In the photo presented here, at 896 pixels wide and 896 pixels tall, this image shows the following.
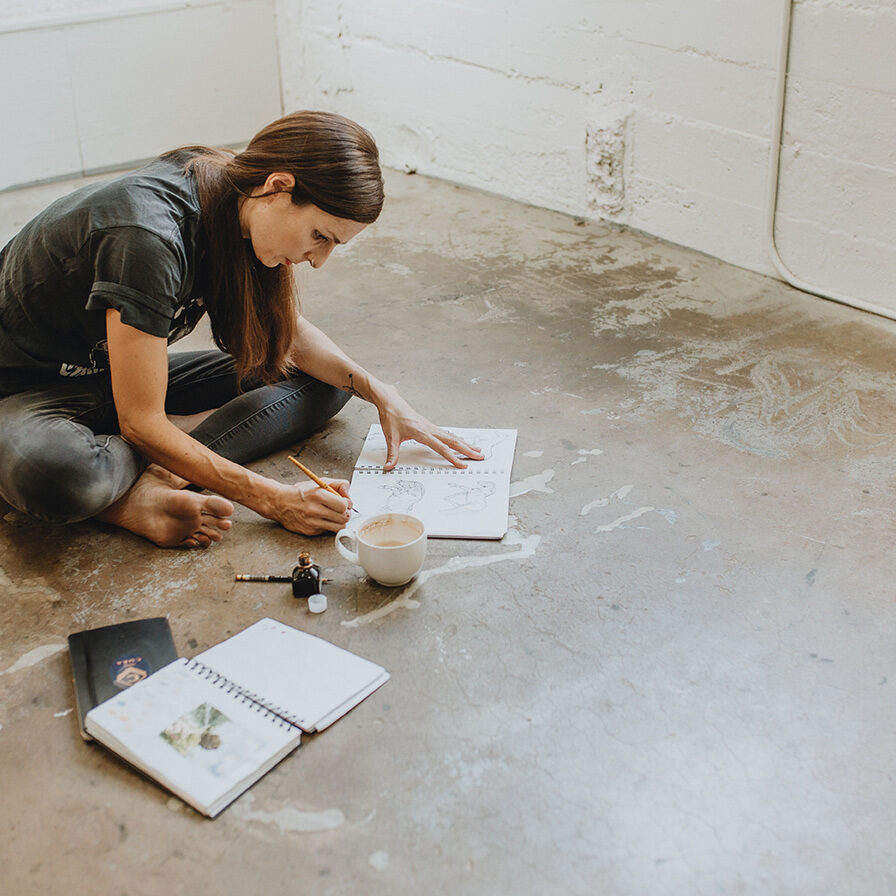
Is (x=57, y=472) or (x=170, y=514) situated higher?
(x=57, y=472)

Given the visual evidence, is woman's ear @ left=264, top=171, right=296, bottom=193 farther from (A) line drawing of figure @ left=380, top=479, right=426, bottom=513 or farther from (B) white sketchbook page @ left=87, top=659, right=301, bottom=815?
(B) white sketchbook page @ left=87, top=659, right=301, bottom=815

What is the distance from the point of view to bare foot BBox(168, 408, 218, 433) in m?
2.13

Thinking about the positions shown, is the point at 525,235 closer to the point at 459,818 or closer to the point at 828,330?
the point at 828,330

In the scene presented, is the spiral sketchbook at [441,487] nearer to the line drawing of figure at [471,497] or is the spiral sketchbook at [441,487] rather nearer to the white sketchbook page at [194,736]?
the line drawing of figure at [471,497]

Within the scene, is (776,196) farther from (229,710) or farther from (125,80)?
(125,80)

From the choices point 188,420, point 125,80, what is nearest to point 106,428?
point 188,420

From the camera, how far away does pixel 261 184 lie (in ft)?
5.53

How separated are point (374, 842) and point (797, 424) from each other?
1415 millimetres

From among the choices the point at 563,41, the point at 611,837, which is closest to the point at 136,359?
the point at 611,837

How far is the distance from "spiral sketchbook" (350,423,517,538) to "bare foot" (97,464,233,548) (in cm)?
27

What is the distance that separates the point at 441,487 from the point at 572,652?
1.66ft

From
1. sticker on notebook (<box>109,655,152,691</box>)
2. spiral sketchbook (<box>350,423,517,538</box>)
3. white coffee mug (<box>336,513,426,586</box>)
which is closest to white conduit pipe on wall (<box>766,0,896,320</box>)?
spiral sketchbook (<box>350,423,517,538</box>)

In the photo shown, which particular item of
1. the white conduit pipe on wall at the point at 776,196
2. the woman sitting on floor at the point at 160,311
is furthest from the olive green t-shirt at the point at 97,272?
the white conduit pipe on wall at the point at 776,196

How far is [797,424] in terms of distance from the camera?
2260 mm
